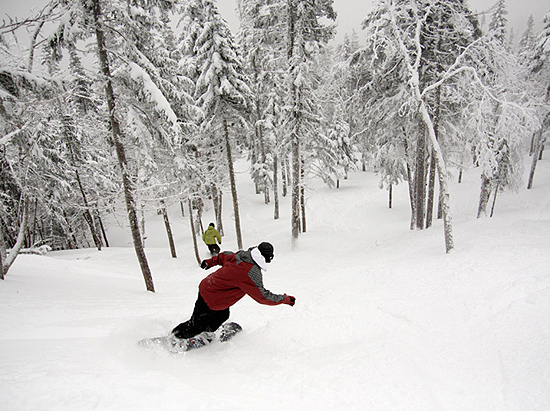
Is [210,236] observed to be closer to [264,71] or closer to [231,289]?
[231,289]

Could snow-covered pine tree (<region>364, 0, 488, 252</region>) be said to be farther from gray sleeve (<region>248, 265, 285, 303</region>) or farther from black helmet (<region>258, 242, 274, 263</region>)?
gray sleeve (<region>248, 265, 285, 303</region>)

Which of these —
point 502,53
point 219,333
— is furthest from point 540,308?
point 502,53

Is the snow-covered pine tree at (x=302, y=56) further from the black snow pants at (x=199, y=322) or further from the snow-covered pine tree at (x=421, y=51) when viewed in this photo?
the black snow pants at (x=199, y=322)

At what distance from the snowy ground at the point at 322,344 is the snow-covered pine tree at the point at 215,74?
10.5 m

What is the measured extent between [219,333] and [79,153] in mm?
21577

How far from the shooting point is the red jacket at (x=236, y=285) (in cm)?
421

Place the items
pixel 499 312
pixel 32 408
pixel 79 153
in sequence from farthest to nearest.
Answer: pixel 79 153
pixel 499 312
pixel 32 408

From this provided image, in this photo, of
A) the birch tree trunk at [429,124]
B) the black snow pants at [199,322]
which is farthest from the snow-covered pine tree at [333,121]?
the black snow pants at [199,322]

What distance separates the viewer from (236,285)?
4.27m

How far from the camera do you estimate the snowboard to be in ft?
14.5

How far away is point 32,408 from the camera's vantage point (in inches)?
100

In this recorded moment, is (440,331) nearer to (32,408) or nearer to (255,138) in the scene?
(32,408)

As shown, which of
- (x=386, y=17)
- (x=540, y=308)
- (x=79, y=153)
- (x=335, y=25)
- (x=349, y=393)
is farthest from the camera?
(x=79, y=153)

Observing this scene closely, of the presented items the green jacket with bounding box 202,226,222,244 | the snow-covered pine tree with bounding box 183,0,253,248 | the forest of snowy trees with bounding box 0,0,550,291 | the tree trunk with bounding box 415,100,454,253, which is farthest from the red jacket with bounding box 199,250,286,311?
the snow-covered pine tree with bounding box 183,0,253,248
